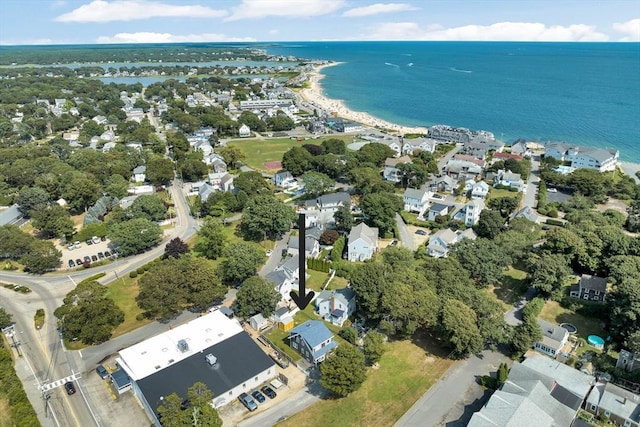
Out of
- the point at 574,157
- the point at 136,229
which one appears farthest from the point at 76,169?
the point at 574,157

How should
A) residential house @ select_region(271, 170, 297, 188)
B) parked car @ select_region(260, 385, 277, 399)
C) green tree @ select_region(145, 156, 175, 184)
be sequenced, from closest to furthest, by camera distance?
parked car @ select_region(260, 385, 277, 399)
green tree @ select_region(145, 156, 175, 184)
residential house @ select_region(271, 170, 297, 188)

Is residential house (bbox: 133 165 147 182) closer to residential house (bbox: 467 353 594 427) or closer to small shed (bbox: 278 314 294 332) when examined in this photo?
small shed (bbox: 278 314 294 332)

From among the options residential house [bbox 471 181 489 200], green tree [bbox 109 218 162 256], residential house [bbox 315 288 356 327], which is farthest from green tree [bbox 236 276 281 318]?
residential house [bbox 471 181 489 200]

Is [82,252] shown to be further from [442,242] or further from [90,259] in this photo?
[442,242]

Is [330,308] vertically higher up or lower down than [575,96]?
lower down

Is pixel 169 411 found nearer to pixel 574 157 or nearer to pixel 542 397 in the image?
pixel 542 397

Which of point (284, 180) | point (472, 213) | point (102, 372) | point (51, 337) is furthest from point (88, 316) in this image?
point (472, 213)

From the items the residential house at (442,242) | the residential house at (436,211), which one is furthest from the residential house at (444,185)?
the residential house at (442,242)
